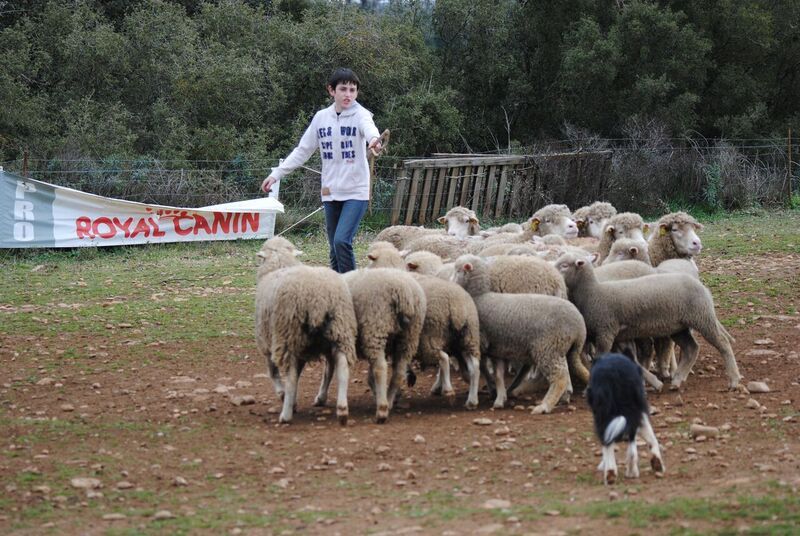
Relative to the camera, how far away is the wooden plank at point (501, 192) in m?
19.4

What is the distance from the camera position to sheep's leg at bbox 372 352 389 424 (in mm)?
6856

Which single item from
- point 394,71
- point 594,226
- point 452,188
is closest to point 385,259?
point 594,226

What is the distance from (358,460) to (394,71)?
654 inches

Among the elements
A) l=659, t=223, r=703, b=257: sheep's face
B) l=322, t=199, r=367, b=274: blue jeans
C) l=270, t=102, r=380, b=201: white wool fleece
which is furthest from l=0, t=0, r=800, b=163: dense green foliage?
l=659, t=223, r=703, b=257: sheep's face

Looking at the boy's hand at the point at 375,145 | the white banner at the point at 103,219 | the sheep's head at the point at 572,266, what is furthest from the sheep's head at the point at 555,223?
the white banner at the point at 103,219

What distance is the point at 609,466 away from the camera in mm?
5371

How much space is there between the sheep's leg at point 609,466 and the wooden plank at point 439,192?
13.3 m

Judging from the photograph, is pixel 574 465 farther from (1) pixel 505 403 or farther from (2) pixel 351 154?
(2) pixel 351 154

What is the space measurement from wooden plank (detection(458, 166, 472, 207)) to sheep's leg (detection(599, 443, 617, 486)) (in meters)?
13.6

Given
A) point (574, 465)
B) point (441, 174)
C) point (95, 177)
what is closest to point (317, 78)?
point (441, 174)

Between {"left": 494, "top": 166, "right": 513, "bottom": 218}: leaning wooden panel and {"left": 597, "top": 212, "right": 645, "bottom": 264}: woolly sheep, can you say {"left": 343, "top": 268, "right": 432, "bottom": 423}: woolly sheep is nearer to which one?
{"left": 597, "top": 212, "right": 645, "bottom": 264}: woolly sheep

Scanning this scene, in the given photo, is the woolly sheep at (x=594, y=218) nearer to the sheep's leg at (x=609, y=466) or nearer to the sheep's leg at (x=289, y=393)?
the sheep's leg at (x=289, y=393)

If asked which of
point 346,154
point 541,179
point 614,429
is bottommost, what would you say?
point 614,429

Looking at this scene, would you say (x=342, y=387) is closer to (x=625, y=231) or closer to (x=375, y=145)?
(x=375, y=145)
